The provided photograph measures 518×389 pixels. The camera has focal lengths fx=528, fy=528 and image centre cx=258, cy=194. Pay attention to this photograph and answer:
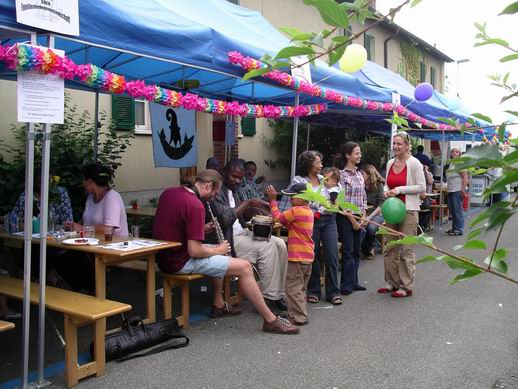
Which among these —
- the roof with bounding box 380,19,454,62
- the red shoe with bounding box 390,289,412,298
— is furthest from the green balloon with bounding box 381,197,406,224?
the roof with bounding box 380,19,454,62

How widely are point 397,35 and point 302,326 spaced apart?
1860 cm

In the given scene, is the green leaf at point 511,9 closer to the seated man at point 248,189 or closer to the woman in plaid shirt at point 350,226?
the woman in plaid shirt at point 350,226

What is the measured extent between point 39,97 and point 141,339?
6.54 feet

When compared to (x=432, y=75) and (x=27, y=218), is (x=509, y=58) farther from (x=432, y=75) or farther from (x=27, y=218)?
(x=432, y=75)

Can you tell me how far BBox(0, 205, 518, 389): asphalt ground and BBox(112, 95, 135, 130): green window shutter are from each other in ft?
13.3

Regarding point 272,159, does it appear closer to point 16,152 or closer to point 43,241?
point 16,152

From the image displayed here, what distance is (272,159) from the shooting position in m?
14.2

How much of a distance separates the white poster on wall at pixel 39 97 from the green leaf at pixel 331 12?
8.78ft

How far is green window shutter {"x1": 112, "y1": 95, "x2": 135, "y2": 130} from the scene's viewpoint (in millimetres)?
9195

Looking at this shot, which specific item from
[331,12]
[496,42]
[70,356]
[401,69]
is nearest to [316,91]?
[70,356]

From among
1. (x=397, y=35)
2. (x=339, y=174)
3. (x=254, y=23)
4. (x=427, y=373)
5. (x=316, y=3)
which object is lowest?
(x=427, y=373)

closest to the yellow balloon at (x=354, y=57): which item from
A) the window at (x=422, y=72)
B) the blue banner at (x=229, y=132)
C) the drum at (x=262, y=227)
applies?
the drum at (x=262, y=227)

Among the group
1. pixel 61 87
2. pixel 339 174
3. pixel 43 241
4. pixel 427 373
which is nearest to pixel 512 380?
pixel 427 373

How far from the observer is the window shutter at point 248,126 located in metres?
12.9
